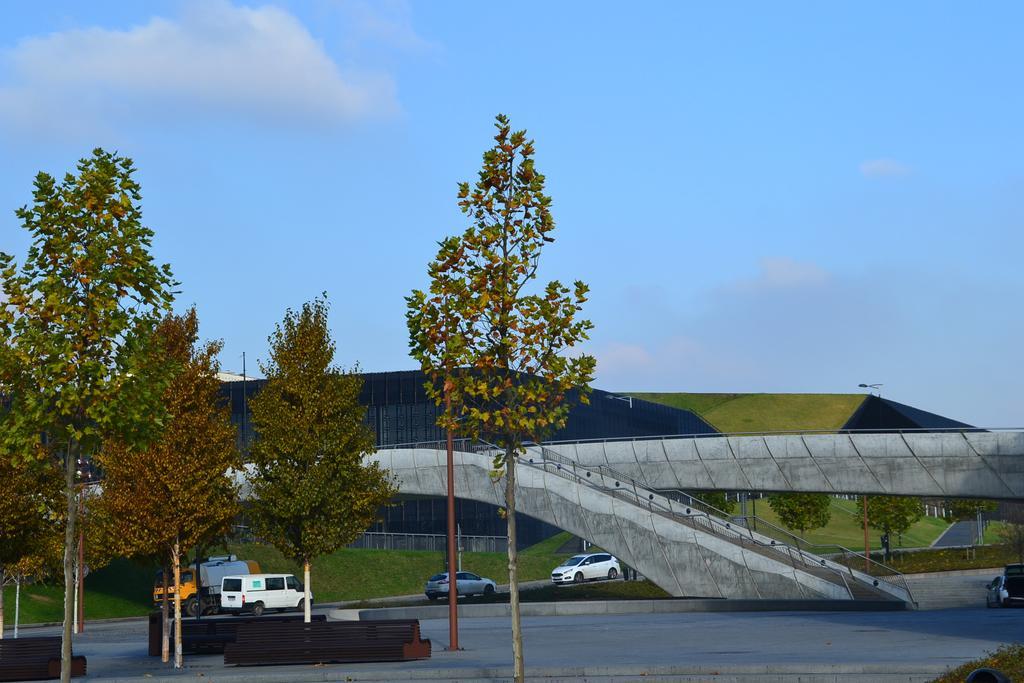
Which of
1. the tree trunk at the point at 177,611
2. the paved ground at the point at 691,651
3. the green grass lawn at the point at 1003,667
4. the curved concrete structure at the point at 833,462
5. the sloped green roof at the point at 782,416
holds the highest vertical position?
the sloped green roof at the point at 782,416

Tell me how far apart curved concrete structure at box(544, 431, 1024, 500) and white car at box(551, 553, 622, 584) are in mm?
6504

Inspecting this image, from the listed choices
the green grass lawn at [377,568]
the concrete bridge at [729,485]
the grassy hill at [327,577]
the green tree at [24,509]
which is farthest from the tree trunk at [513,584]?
the green grass lawn at [377,568]

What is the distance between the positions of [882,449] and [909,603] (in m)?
9.66

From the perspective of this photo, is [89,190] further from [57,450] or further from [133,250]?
[57,450]

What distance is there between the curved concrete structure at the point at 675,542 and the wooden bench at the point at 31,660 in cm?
2699

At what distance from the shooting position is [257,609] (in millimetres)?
57094

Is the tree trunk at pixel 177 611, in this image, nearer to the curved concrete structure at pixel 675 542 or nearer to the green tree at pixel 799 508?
the curved concrete structure at pixel 675 542

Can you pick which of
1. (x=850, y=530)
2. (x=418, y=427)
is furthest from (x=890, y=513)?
(x=850, y=530)

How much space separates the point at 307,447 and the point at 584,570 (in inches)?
1299

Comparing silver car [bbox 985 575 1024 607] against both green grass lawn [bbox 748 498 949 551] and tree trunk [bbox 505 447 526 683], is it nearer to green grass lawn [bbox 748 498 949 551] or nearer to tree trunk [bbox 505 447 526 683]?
tree trunk [bbox 505 447 526 683]

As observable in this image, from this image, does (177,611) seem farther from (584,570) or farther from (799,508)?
(799,508)

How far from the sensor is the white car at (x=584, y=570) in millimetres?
65000

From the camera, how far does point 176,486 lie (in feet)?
103

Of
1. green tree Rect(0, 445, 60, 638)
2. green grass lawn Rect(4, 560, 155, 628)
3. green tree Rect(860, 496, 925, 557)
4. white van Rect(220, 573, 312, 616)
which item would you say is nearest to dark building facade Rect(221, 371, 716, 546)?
green grass lawn Rect(4, 560, 155, 628)
